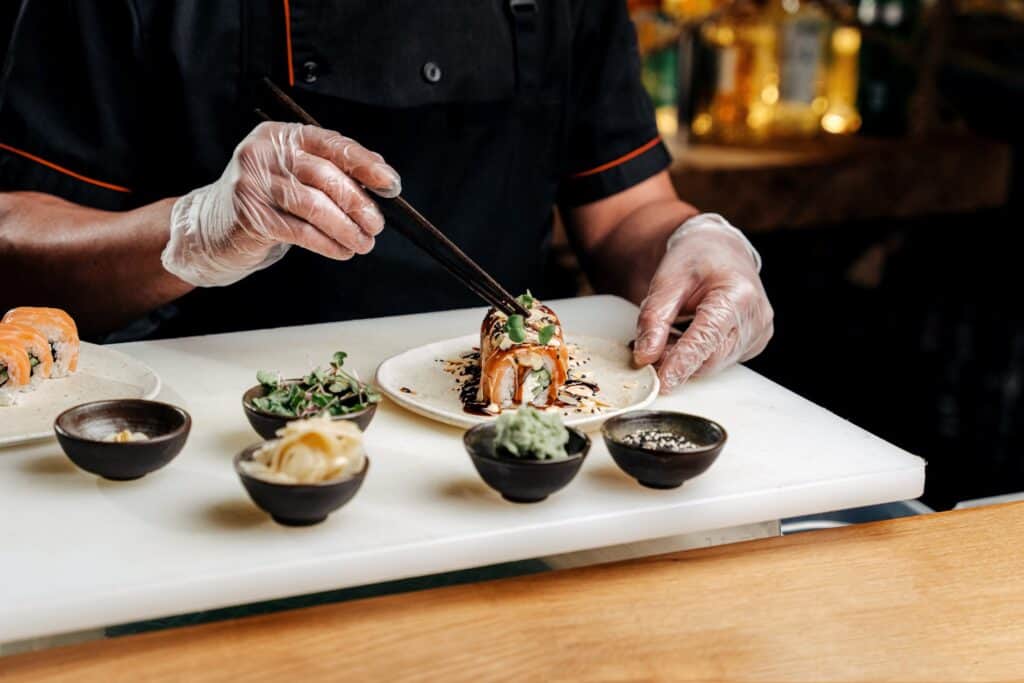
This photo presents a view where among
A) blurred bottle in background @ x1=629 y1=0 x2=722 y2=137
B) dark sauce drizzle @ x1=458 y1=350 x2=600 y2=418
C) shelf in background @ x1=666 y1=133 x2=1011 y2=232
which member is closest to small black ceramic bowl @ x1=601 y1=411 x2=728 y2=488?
dark sauce drizzle @ x1=458 y1=350 x2=600 y2=418

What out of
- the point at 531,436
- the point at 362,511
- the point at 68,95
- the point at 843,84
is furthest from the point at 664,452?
the point at 843,84

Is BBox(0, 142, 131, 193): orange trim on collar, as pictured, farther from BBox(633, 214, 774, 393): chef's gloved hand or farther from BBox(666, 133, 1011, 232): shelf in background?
BBox(666, 133, 1011, 232): shelf in background

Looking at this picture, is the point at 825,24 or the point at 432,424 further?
the point at 825,24

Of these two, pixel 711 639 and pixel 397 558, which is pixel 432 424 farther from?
pixel 711 639

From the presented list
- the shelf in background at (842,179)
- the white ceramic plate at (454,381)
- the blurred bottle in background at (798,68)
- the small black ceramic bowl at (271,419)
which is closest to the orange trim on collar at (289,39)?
the white ceramic plate at (454,381)

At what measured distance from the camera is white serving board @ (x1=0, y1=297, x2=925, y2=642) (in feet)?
4.14

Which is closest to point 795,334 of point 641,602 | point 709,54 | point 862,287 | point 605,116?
point 862,287

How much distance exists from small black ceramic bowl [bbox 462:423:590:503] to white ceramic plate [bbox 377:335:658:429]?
21cm

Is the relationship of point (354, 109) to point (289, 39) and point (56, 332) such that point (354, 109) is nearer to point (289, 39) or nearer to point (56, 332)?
point (289, 39)

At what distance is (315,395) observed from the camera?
1568 millimetres

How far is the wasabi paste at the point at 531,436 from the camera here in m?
1.39

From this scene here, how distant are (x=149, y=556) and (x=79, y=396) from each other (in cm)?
52

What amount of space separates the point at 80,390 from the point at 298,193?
1.47 feet

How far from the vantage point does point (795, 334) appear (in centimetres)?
473
